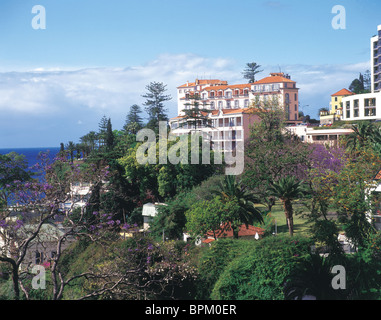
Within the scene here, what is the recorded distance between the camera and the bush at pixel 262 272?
596 inches

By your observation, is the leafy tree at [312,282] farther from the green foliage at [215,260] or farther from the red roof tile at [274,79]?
the red roof tile at [274,79]

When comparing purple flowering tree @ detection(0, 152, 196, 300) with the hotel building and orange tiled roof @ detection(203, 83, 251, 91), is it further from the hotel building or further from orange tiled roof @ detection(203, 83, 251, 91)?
orange tiled roof @ detection(203, 83, 251, 91)

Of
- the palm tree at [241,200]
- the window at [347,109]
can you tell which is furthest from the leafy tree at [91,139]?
the palm tree at [241,200]

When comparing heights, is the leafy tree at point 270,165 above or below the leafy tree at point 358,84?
below

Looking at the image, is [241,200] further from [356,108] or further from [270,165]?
[356,108]

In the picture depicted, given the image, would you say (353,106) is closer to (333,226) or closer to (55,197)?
(333,226)

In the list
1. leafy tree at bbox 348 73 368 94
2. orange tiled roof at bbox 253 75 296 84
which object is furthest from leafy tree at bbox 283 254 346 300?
leafy tree at bbox 348 73 368 94

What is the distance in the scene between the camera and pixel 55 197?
14406mm

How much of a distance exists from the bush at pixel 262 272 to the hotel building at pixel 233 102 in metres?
37.2

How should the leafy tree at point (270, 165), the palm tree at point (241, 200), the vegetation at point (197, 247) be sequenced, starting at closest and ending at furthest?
the vegetation at point (197, 247)
the palm tree at point (241, 200)
the leafy tree at point (270, 165)

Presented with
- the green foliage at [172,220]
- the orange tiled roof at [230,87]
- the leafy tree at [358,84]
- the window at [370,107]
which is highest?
the leafy tree at [358,84]

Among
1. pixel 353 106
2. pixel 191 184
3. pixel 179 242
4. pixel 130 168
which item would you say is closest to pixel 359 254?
pixel 179 242

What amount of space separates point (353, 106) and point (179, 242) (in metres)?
49.2
